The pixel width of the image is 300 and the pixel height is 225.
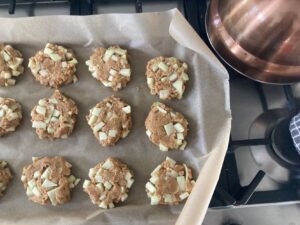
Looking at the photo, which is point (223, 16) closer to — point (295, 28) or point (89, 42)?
point (295, 28)

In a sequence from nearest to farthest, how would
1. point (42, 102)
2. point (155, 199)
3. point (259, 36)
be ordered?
point (259, 36), point (155, 199), point (42, 102)

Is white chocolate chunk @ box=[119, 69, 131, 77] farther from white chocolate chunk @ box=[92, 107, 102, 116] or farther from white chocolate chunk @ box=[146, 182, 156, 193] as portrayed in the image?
white chocolate chunk @ box=[146, 182, 156, 193]

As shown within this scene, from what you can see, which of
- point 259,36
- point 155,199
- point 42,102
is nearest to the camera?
point 259,36

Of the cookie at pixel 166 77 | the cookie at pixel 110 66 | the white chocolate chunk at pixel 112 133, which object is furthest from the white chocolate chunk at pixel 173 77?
the white chocolate chunk at pixel 112 133

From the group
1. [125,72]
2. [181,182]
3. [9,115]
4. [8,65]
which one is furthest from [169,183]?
[8,65]

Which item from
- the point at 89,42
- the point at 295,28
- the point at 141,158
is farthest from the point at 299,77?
the point at 89,42

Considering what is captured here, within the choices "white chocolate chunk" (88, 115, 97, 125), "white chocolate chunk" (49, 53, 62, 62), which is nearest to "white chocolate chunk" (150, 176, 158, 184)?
"white chocolate chunk" (88, 115, 97, 125)

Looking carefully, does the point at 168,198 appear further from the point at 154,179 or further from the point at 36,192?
the point at 36,192
